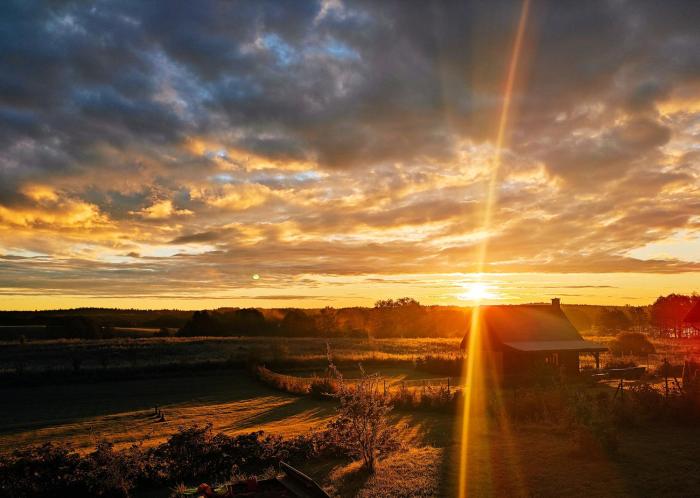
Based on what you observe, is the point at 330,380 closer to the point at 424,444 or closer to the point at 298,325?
the point at 424,444

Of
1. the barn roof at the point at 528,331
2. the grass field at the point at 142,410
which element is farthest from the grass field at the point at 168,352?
the barn roof at the point at 528,331

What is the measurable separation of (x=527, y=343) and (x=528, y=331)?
1958mm

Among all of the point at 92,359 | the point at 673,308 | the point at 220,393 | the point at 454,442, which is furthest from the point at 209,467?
the point at 673,308

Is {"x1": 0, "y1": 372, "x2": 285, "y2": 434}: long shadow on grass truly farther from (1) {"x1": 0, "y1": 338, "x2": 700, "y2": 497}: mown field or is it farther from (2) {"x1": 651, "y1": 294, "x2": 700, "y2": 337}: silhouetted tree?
(2) {"x1": 651, "y1": 294, "x2": 700, "y2": 337}: silhouetted tree

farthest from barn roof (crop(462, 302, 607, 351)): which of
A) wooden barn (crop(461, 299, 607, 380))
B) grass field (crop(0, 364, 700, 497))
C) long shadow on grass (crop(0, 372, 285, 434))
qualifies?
long shadow on grass (crop(0, 372, 285, 434))

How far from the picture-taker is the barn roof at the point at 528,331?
3628 cm

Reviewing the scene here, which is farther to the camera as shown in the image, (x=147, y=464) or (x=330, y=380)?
(x=330, y=380)

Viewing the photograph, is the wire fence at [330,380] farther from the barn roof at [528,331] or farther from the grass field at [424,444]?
the barn roof at [528,331]

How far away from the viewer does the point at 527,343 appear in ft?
120

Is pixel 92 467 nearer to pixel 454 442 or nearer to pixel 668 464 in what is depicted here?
pixel 454 442

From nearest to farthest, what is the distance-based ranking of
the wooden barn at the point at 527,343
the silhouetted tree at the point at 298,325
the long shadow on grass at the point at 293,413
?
the long shadow on grass at the point at 293,413, the wooden barn at the point at 527,343, the silhouetted tree at the point at 298,325

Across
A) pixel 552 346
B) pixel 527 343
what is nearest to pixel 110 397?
pixel 527 343

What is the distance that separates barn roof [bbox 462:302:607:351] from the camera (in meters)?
36.3

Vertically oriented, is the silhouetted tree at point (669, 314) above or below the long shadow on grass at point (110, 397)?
above
